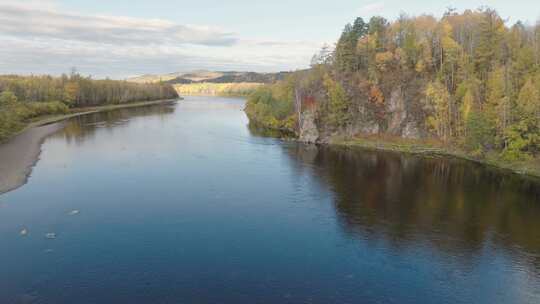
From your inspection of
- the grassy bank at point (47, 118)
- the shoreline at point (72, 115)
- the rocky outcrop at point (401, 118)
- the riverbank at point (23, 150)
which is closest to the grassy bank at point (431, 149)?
the rocky outcrop at point (401, 118)

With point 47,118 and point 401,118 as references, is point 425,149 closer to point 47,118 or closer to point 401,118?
point 401,118

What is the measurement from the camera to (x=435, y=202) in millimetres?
45094

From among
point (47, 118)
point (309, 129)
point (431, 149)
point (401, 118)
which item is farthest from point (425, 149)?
point (47, 118)

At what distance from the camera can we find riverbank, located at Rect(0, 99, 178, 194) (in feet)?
170

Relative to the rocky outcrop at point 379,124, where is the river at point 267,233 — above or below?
below

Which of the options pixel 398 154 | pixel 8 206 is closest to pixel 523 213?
pixel 398 154

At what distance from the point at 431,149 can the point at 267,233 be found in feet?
159

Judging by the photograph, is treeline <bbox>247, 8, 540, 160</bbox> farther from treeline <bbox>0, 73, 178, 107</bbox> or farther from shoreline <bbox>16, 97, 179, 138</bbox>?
treeline <bbox>0, 73, 178, 107</bbox>

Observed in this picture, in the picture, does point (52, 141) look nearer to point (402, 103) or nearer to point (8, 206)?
point (8, 206)

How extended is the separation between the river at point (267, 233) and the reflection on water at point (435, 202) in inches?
8.5

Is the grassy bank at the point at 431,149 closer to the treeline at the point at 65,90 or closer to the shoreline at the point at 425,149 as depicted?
the shoreline at the point at 425,149

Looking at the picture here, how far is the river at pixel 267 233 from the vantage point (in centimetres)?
2673

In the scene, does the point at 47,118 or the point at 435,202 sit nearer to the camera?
the point at 435,202

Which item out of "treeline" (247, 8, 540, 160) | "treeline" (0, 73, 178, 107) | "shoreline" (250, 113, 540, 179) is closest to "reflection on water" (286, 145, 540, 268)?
"shoreline" (250, 113, 540, 179)
